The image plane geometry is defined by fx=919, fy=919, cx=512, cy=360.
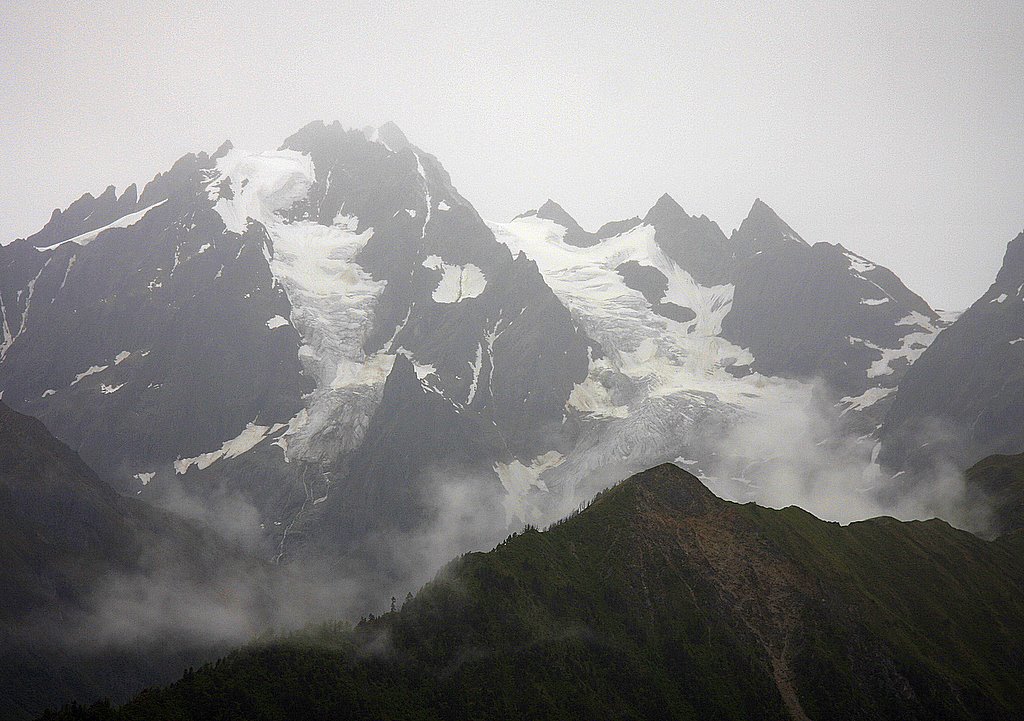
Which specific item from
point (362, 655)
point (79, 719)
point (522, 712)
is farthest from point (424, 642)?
point (79, 719)

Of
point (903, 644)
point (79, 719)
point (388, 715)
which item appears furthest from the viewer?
point (903, 644)

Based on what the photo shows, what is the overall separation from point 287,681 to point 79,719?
34.2 meters

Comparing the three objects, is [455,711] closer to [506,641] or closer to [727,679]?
[506,641]

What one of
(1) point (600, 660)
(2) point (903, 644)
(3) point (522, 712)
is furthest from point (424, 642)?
(2) point (903, 644)

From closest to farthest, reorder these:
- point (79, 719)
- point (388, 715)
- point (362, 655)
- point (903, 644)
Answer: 1. point (79, 719)
2. point (388, 715)
3. point (362, 655)
4. point (903, 644)

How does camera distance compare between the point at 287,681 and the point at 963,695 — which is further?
the point at 963,695

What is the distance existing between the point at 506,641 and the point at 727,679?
4683 centimetres

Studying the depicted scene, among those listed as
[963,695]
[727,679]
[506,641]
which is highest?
[506,641]

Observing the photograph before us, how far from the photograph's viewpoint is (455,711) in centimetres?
16975

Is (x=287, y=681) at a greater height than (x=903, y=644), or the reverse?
(x=287, y=681)

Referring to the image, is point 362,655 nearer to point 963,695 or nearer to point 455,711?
point 455,711

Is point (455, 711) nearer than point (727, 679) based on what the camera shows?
Yes

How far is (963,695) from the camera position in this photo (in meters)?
188

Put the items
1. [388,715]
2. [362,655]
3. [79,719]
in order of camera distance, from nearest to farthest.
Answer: [79,719] → [388,715] → [362,655]
